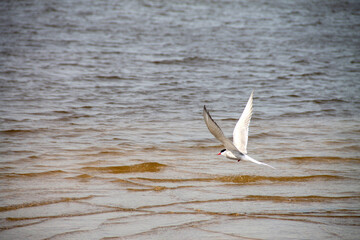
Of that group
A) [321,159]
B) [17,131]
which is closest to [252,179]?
[321,159]

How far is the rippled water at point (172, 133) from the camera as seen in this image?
4.54m

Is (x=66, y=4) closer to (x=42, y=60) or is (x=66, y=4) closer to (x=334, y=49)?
(x=42, y=60)

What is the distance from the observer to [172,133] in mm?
8000

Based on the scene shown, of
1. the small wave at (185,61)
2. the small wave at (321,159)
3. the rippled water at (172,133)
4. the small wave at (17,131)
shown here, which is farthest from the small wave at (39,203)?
the small wave at (185,61)

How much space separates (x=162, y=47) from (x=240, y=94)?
21.3 feet

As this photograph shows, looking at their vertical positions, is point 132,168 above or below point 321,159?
above

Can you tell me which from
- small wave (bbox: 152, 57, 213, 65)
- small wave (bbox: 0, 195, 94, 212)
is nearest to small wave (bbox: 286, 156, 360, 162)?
small wave (bbox: 0, 195, 94, 212)

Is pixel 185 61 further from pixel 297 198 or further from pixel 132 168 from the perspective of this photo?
pixel 297 198

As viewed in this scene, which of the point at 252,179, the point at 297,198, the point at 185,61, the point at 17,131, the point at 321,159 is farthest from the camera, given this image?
the point at 185,61

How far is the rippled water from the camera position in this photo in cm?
454

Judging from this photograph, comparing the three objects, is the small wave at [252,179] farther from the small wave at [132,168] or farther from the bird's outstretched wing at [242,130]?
the bird's outstretched wing at [242,130]

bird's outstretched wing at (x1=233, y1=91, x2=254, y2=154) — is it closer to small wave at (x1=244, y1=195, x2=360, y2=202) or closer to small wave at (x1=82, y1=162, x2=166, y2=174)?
small wave at (x1=244, y1=195, x2=360, y2=202)

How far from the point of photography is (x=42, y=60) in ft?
48.2

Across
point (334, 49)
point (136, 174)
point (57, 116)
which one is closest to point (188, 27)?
point (334, 49)
